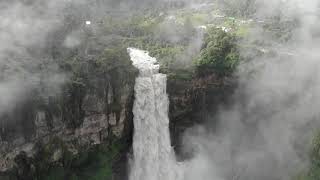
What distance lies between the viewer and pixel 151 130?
48.6 metres

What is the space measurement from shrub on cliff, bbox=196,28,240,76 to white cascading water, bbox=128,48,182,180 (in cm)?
528

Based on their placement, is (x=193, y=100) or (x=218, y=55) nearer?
(x=193, y=100)

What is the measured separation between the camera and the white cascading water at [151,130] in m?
48.0

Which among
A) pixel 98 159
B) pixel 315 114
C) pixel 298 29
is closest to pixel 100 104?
pixel 98 159

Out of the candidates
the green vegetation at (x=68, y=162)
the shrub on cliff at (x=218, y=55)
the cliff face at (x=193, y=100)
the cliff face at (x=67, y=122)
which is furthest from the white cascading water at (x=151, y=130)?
the shrub on cliff at (x=218, y=55)

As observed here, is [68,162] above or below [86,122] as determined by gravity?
below

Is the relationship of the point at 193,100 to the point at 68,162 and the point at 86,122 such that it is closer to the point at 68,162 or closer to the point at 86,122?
the point at 86,122

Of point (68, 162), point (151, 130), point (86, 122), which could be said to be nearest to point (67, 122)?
point (86, 122)

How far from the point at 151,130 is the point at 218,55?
11.4 m

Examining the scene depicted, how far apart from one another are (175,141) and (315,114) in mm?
14218

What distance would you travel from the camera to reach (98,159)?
46.0 m

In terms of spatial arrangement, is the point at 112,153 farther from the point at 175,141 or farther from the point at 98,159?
the point at 175,141

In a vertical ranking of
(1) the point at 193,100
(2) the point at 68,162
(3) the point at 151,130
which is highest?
(1) the point at 193,100

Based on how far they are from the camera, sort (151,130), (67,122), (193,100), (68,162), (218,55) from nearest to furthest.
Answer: (67,122), (68,162), (151,130), (193,100), (218,55)
